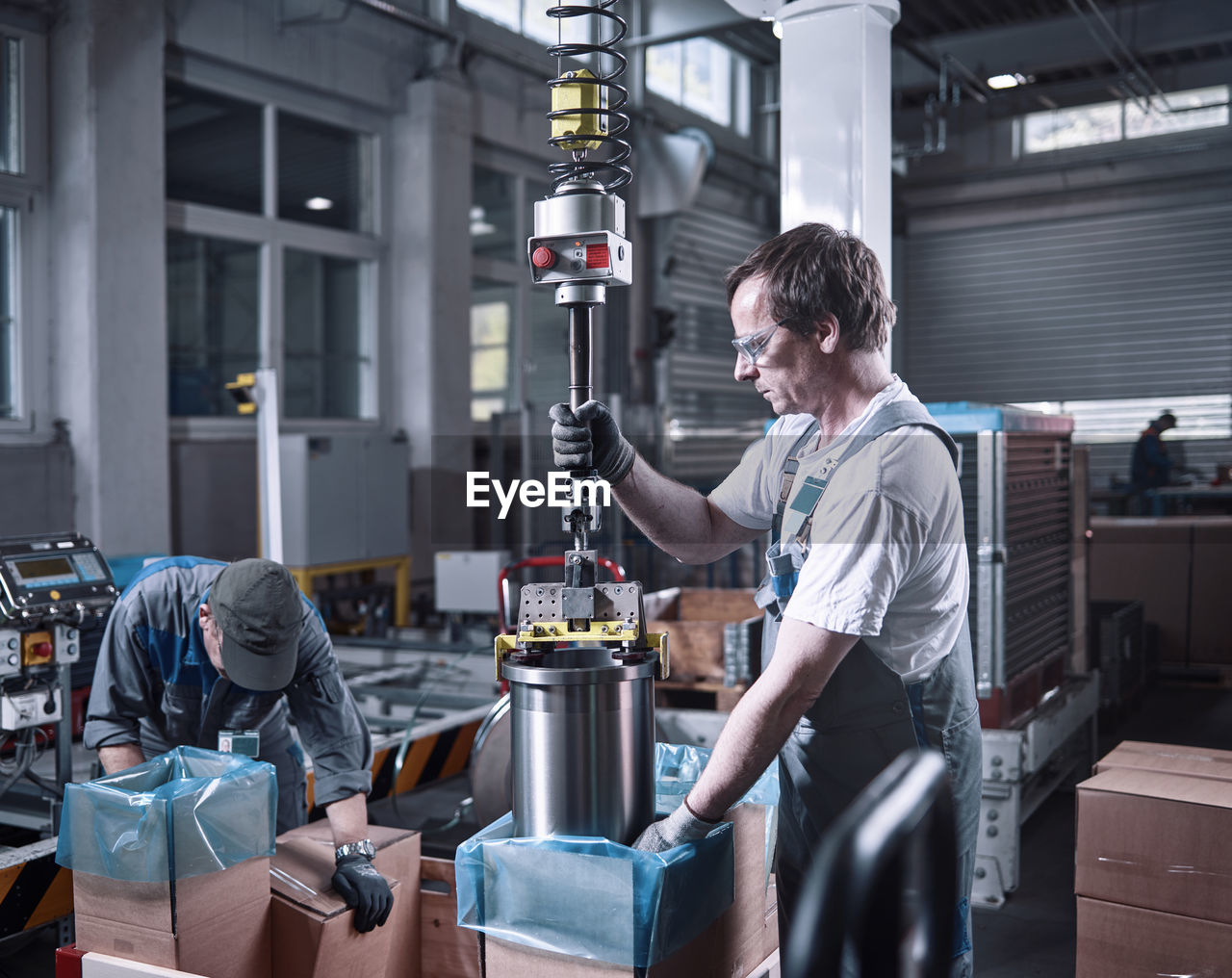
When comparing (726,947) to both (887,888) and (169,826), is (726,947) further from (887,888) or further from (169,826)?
(169,826)

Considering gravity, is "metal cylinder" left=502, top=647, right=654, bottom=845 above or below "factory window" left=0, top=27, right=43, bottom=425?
below

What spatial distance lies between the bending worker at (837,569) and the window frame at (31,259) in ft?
16.8

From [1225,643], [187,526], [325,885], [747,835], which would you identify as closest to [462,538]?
[187,526]

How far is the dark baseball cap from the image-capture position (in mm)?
2115

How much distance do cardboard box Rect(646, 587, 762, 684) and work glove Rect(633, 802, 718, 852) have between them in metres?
1.63

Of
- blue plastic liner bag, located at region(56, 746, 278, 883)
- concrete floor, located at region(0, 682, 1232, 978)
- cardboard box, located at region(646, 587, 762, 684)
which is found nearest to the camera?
blue plastic liner bag, located at region(56, 746, 278, 883)

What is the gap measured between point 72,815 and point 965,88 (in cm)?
1064

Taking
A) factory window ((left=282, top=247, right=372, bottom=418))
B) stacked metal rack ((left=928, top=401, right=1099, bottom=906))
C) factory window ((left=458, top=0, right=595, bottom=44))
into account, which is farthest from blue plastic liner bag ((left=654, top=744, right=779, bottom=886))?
factory window ((left=458, top=0, right=595, bottom=44))

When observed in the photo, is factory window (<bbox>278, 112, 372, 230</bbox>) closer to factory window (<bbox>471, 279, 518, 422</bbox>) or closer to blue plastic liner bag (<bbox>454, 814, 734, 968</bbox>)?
factory window (<bbox>471, 279, 518, 422</bbox>)

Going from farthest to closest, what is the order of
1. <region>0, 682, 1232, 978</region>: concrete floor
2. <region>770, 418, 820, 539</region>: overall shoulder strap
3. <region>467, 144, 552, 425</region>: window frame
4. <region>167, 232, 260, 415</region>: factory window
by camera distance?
<region>467, 144, 552, 425</region>: window frame → <region>167, 232, 260, 415</region>: factory window → <region>0, 682, 1232, 978</region>: concrete floor → <region>770, 418, 820, 539</region>: overall shoulder strap

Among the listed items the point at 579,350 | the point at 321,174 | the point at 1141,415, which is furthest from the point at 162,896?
the point at 1141,415

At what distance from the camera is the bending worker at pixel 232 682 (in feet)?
7.00

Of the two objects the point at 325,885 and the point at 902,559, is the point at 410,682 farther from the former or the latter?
the point at 902,559

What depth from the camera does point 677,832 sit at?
4.59 feet
